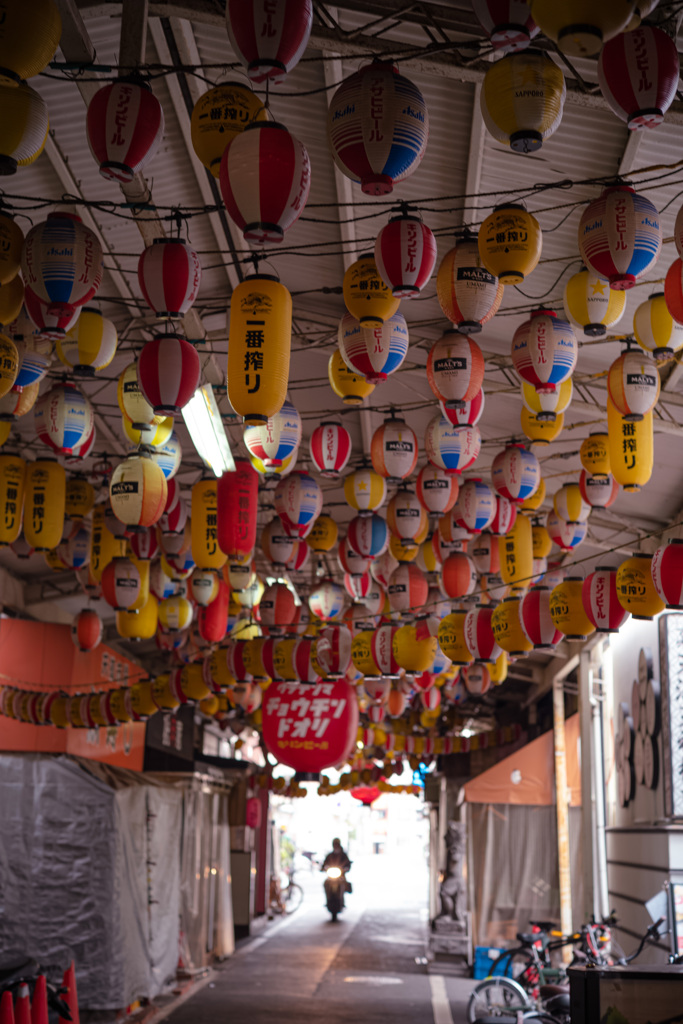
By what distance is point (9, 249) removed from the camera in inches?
154

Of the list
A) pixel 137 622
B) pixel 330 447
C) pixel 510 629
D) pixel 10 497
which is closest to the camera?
pixel 10 497

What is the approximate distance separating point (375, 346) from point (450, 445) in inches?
53.0

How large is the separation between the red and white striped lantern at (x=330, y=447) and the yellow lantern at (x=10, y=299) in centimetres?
257

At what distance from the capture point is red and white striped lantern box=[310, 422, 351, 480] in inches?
252

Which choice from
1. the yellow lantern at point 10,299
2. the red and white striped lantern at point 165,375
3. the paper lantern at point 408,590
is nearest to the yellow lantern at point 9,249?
the yellow lantern at point 10,299

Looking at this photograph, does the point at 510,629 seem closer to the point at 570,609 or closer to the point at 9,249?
the point at 570,609

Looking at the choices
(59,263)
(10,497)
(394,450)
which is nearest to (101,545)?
(10,497)

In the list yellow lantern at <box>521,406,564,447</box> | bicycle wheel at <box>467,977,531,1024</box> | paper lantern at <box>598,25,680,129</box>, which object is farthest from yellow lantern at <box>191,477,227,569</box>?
bicycle wheel at <box>467,977,531,1024</box>

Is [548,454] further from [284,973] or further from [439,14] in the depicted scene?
[284,973]

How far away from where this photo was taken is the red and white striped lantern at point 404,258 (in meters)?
3.96

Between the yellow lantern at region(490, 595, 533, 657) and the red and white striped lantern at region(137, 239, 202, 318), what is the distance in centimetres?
381

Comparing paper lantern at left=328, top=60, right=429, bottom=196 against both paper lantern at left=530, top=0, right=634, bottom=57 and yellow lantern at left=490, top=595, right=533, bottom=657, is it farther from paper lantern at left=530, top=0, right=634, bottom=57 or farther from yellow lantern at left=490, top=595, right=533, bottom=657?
yellow lantern at left=490, top=595, right=533, bottom=657

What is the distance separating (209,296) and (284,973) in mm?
10292

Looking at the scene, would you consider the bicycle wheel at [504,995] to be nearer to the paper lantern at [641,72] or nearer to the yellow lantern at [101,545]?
the yellow lantern at [101,545]
